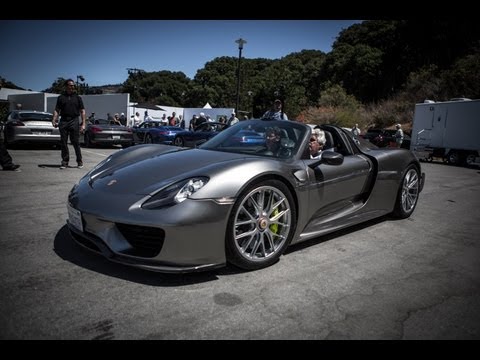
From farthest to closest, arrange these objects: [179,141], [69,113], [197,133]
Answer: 1. [179,141]
2. [197,133]
3. [69,113]

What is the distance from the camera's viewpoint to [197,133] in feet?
41.7

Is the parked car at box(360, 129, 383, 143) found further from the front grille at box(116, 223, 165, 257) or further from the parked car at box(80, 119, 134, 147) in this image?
the front grille at box(116, 223, 165, 257)

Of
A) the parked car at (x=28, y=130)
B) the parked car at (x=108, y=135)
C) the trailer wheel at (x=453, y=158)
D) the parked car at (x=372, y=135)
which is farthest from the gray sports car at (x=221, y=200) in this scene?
the parked car at (x=372, y=135)

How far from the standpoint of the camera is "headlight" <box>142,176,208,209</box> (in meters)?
2.31

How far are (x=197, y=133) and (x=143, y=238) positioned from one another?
10708mm

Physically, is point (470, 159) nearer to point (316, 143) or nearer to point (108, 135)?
point (316, 143)

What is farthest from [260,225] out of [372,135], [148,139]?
[372,135]

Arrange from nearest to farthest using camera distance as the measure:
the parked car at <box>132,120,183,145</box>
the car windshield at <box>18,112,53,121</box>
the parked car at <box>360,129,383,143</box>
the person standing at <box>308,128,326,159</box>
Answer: the person standing at <box>308,128,326,159</box> < the car windshield at <box>18,112,53,121</box> < the parked car at <box>132,120,183,145</box> < the parked car at <box>360,129,383,143</box>

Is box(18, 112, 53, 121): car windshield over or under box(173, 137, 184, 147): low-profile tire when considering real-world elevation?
over

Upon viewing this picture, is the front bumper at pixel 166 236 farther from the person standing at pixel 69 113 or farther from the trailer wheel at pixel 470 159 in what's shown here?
the trailer wheel at pixel 470 159

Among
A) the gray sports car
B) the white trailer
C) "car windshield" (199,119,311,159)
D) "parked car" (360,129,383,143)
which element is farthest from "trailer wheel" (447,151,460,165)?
"car windshield" (199,119,311,159)
